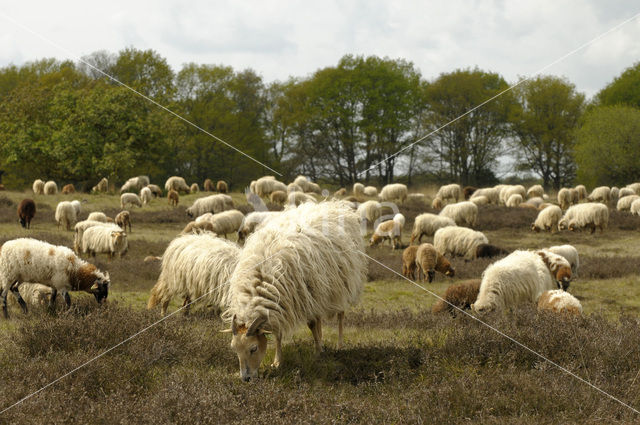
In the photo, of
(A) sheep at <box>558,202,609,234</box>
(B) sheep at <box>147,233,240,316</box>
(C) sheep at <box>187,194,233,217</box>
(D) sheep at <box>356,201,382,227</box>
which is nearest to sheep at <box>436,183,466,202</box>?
(A) sheep at <box>558,202,609,234</box>

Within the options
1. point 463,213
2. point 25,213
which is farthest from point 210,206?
point 463,213

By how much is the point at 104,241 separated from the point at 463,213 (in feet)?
52.8

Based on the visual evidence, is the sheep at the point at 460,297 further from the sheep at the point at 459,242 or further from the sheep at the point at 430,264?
the sheep at the point at 459,242

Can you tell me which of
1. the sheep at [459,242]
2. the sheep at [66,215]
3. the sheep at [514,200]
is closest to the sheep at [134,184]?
the sheep at [66,215]

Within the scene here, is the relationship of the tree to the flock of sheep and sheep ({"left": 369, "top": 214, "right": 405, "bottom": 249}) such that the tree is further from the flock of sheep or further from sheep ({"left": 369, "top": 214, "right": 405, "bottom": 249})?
the flock of sheep

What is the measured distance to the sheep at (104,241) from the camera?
17.2 m

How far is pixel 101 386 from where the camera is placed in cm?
512

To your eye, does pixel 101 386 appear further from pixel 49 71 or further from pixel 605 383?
pixel 49 71

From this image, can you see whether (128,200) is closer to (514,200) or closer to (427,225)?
(427,225)

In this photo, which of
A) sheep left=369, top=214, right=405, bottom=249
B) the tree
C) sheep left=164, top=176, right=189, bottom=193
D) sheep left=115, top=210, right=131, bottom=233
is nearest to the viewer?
sheep left=369, top=214, right=405, bottom=249

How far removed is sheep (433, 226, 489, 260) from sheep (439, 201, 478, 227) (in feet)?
21.0

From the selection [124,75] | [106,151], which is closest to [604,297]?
[106,151]

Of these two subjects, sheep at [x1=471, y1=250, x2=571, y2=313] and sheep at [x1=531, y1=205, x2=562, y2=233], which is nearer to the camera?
sheep at [x1=471, y1=250, x2=571, y2=313]

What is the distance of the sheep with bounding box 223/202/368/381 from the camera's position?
18.6 feet
